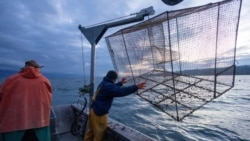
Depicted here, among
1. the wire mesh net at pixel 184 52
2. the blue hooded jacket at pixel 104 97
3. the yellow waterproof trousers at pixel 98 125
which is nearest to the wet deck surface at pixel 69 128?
the yellow waterproof trousers at pixel 98 125

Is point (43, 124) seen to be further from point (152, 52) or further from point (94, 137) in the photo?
point (152, 52)

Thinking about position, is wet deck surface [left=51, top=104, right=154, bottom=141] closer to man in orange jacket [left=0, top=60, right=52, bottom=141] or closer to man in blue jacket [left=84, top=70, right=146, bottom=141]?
man in blue jacket [left=84, top=70, right=146, bottom=141]

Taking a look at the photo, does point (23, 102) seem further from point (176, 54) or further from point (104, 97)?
point (176, 54)

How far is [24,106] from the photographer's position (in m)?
2.59

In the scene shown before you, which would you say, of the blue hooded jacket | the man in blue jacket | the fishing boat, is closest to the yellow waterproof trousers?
the man in blue jacket

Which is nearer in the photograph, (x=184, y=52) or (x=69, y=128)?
(x=184, y=52)

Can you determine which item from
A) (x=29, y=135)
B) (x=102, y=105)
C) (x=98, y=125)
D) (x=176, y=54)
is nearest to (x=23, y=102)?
(x=29, y=135)

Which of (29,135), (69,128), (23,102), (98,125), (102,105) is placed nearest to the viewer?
(23,102)

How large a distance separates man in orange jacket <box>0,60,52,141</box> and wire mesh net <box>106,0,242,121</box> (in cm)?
199

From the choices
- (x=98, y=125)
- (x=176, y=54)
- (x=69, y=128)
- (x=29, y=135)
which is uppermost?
(x=176, y=54)

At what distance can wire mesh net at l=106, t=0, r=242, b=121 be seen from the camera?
3.20 m

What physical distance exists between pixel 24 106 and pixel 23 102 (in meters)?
0.06

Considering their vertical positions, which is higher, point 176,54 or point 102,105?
point 176,54

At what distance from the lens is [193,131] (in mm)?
13633
